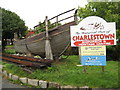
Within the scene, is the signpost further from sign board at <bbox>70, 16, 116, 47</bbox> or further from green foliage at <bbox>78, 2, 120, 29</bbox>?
green foliage at <bbox>78, 2, 120, 29</bbox>

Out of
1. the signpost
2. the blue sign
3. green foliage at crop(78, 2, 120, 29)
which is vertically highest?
green foliage at crop(78, 2, 120, 29)

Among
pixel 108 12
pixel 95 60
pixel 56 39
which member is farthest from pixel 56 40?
pixel 108 12

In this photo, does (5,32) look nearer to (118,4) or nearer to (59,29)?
(59,29)

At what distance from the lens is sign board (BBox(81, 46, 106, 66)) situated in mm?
5281

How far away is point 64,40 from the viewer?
8078 mm

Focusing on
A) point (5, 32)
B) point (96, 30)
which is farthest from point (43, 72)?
point (5, 32)

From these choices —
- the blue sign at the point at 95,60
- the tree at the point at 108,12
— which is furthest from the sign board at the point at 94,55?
the tree at the point at 108,12

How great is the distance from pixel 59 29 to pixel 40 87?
4104 mm

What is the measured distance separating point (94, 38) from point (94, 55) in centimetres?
71

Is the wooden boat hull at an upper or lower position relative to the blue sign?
upper

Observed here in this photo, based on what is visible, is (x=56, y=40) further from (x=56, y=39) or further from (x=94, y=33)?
→ (x=94, y=33)

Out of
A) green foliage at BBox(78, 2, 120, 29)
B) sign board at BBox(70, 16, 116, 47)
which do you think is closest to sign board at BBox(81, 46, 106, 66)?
sign board at BBox(70, 16, 116, 47)

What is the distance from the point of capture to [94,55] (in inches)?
210

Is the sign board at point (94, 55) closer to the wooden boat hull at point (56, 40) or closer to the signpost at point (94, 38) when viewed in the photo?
the signpost at point (94, 38)
